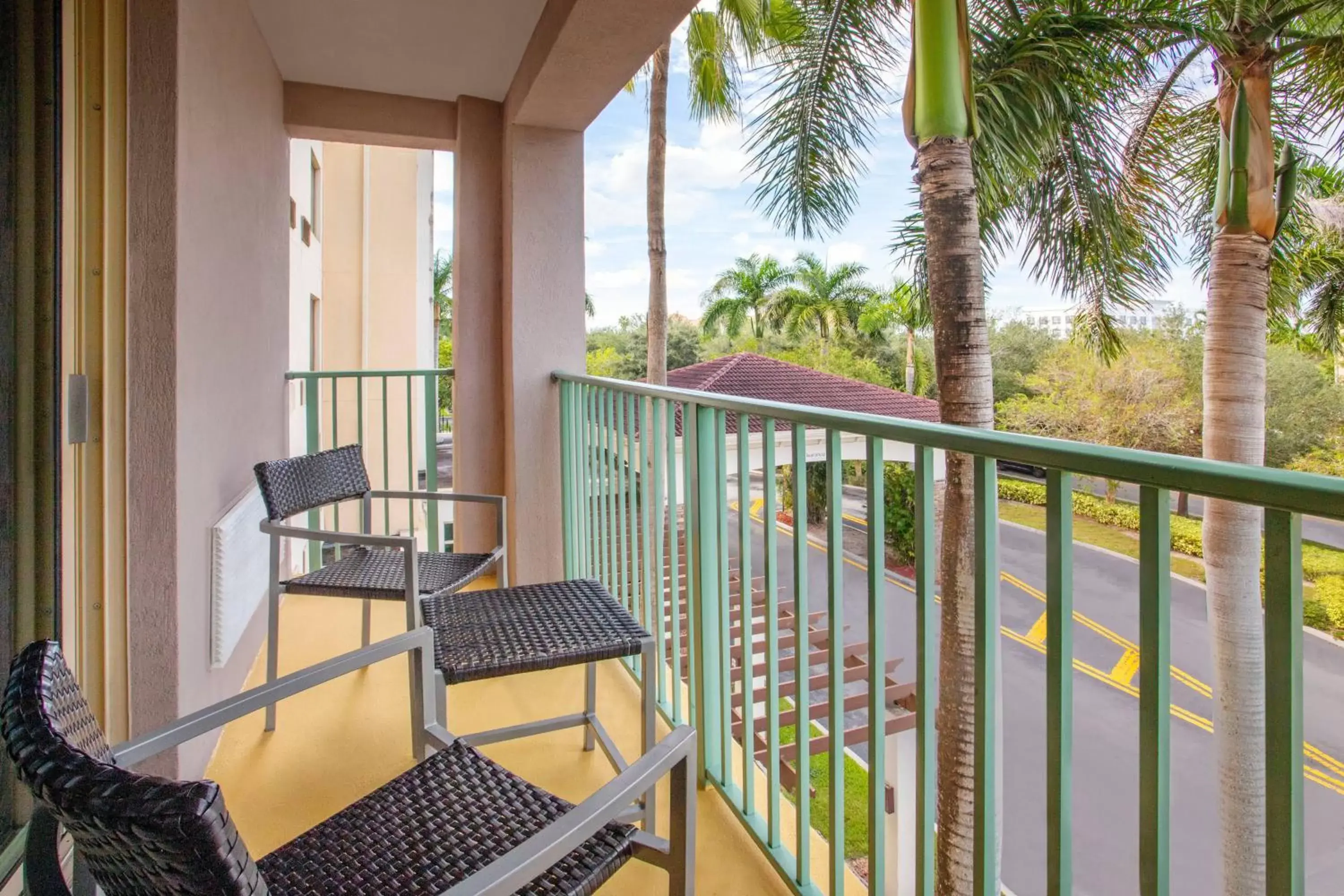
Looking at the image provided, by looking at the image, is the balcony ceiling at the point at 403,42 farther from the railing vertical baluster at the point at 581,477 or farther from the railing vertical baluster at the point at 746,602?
the railing vertical baluster at the point at 746,602

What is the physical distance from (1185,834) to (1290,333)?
763 cm

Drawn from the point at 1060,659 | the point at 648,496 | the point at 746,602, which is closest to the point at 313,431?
the point at 648,496

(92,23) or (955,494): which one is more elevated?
(92,23)

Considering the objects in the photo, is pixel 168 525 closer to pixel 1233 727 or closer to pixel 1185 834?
pixel 1233 727

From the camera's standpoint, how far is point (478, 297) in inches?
138

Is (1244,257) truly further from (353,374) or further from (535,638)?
(535,638)

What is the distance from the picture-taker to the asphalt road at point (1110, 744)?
879cm

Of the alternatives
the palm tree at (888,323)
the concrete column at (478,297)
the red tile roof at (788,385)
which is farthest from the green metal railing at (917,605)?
the palm tree at (888,323)

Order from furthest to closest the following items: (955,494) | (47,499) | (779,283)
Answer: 1. (779,283)
2. (955,494)
3. (47,499)

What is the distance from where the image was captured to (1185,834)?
11.0 meters

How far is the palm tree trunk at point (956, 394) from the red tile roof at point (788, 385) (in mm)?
7120

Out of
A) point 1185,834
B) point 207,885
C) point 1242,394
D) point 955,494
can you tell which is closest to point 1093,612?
point 1185,834

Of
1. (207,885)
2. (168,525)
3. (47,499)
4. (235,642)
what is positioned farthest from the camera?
(235,642)

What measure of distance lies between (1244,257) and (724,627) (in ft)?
22.8
